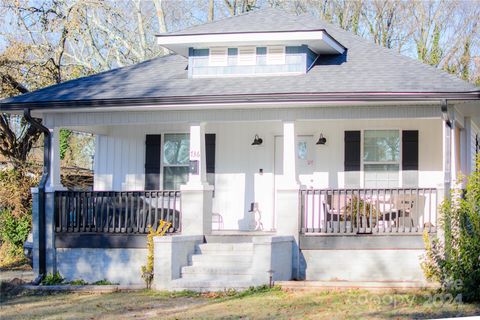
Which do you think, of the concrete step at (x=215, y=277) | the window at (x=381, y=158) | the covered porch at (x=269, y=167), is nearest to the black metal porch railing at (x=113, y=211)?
the covered porch at (x=269, y=167)

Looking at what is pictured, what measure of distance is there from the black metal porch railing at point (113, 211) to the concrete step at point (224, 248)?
33.2 inches

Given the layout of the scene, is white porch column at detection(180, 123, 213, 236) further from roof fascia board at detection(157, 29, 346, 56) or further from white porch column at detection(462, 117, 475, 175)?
white porch column at detection(462, 117, 475, 175)

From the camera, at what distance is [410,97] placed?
A: 13.7 m

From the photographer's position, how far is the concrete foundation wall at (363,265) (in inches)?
557

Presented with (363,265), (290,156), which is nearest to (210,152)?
(290,156)

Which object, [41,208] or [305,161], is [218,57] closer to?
[305,161]

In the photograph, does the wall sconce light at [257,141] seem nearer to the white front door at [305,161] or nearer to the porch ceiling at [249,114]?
the white front door at [305,161]

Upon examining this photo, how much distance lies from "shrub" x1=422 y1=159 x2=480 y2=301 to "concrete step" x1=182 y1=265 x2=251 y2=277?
3.40 metres

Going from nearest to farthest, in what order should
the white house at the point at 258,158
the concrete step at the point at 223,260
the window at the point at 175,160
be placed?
the concrete step at the point at 223,260
the white house at the point at 258,158
the window at the point at 175,160

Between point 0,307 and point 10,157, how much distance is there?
30.2 ft

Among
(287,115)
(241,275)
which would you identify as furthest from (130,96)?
(241,275)

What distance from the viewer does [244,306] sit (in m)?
11.5

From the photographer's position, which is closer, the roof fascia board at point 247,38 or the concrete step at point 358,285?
the concrete step at point 358,285

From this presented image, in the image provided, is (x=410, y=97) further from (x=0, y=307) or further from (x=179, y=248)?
(x=0, y=307)
